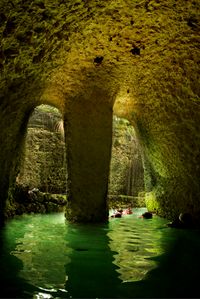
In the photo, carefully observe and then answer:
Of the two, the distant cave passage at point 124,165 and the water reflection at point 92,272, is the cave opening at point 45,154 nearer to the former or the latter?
the distant cave passage at point 124,165

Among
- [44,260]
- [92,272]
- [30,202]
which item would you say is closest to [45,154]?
[30,202]

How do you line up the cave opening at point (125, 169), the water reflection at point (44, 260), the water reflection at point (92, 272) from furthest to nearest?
the cave opening at point (125, 169) → the water reflection at point (44, 260) → the water reflection at point (92, 272)

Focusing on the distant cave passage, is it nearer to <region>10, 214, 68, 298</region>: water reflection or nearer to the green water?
<region>10, 214, 68, 298</region>: water reflection

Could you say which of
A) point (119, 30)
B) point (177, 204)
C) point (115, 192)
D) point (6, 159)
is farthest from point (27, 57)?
point (115, 192)

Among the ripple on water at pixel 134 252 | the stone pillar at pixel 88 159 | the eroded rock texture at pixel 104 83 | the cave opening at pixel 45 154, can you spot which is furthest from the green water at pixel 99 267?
the cave opening at pixel 45 154

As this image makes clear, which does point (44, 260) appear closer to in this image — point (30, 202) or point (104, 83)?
point (104, 83)

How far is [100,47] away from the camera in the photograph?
5.38 metres

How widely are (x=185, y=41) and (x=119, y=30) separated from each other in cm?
109

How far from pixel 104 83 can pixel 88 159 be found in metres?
1.79

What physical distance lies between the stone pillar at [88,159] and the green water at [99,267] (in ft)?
7.41

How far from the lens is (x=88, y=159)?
259 inches

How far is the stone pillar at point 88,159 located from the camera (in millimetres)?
6551

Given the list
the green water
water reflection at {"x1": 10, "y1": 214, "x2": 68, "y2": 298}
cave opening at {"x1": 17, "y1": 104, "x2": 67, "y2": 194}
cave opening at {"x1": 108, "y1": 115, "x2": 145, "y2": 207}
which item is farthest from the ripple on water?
cave opening at {"x1": 108, "y1": 115, "x2": 145, "y2": 207}

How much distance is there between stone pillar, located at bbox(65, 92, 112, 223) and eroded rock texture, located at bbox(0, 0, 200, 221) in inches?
0.9
